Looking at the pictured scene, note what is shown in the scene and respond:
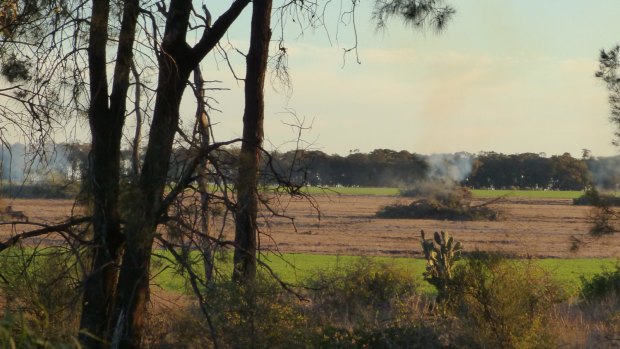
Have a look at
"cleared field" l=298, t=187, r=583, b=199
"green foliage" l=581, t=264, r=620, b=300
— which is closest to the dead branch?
"green foliage" l=581, t=264, r=620, b=300

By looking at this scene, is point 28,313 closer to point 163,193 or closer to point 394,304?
point 163,193

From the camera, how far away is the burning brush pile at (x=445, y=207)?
2547 inches

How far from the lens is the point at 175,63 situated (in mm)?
10094

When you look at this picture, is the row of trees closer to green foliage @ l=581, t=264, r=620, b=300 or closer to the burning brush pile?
green foliage @ l=581, t=264, r=620, b=300

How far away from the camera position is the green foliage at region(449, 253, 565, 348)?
1277 centimetres

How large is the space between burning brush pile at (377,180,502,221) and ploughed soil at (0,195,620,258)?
1259 millimetres

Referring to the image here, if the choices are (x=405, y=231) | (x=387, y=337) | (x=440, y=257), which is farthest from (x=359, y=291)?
(x=405, y=231)

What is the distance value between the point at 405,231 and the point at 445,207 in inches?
495

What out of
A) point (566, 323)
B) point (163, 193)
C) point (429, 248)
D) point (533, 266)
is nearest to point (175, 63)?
point (163, 193)

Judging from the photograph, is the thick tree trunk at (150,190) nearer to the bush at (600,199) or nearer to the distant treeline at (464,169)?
the bush at (600,199)

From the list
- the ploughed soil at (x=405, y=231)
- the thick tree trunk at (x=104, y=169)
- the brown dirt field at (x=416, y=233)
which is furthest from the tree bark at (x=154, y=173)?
the brown dirt field at (x=416, y=233)

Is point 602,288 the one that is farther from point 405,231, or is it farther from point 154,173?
point 405,231

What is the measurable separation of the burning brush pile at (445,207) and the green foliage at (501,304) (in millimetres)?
50501

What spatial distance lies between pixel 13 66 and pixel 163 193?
2.26 meters
